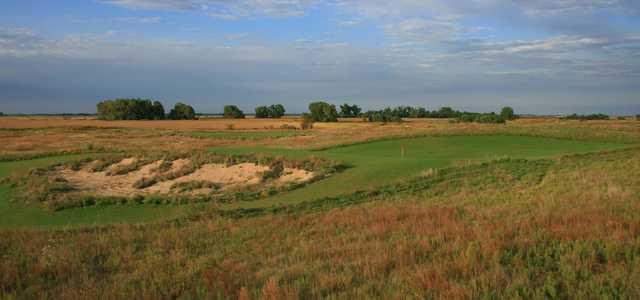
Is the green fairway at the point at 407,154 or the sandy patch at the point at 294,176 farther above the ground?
the green fairway at the point at 407,154

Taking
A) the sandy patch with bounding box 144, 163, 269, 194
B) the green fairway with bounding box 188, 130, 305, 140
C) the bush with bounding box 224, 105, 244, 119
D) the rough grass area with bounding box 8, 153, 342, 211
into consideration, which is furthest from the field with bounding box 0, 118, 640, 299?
the bush with bounding box 224, 105, 244, 119

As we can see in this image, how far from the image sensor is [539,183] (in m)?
16.0

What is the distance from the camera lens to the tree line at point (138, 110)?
408 feet

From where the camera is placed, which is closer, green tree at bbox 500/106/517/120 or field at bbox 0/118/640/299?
field at bbox 0/118/640/299

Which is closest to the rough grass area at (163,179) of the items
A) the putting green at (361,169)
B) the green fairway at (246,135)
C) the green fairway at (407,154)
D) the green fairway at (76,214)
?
the green fairway at (76,214)

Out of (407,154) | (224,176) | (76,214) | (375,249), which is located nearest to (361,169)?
(224,176)

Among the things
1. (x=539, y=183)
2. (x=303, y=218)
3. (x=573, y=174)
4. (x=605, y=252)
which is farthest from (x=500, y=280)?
(x=573, y=174)

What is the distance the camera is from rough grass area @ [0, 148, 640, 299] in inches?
218

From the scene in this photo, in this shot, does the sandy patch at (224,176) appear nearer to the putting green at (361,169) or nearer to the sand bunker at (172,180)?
the sand bunker at (172,180)

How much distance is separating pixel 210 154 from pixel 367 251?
78.7ft

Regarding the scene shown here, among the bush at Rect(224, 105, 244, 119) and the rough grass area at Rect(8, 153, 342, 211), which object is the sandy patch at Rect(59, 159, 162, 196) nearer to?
the rough grass area at Rect(8, 153, 342, 211)

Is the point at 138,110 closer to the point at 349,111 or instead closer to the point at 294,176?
the point at 349,111

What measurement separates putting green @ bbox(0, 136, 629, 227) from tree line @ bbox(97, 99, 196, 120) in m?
97.3

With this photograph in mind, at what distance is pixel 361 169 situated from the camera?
23297mm
